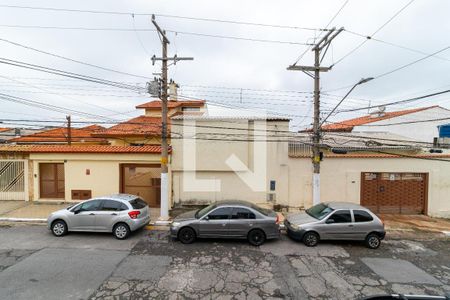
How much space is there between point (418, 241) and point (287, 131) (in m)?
7.20

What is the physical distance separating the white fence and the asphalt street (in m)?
5.25

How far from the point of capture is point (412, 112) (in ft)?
62.0

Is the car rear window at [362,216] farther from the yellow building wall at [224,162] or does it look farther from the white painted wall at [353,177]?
the yellow building wall at [224,162]

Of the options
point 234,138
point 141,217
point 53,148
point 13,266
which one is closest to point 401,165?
point 234,138

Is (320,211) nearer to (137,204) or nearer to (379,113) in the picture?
(137,204)

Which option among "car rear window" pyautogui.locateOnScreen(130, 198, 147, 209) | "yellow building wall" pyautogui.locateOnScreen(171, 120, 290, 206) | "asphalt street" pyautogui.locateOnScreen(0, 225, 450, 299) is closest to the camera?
"asphalt street" pyautogui.locateOnScreen(0, 225, 450, 299)

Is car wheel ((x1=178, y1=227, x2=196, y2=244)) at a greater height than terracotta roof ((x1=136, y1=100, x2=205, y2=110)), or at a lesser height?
lesser

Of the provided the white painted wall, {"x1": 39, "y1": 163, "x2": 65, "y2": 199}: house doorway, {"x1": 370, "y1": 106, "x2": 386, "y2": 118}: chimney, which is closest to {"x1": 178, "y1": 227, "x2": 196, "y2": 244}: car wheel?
the white painted wall

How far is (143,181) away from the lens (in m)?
13.1

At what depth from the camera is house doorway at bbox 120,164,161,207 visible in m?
12.7

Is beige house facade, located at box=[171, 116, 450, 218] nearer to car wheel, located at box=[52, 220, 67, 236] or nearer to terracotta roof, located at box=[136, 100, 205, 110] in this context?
car wheel, located at box=[52, 220, 67, 236]

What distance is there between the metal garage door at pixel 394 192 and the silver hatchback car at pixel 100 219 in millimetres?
11809

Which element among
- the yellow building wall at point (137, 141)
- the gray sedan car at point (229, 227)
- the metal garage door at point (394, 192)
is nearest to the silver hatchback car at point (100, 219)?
the gray sedan car at point (229, 227)

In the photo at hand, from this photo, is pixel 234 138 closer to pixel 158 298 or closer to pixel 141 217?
pixel 141 217
